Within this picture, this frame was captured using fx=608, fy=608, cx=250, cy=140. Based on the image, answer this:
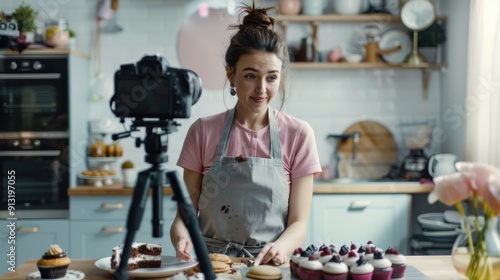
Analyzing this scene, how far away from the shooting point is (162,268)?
5.67ft

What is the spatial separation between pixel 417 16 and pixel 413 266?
281cm

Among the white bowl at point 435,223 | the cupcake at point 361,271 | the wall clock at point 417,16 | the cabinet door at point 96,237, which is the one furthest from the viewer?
the wall clock at point 417,16

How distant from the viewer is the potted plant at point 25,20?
4020mm

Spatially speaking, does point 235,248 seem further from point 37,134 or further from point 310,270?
point 37,134

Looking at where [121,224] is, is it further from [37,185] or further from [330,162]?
[330,162]

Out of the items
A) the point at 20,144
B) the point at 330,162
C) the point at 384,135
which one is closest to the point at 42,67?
the point at 20,144

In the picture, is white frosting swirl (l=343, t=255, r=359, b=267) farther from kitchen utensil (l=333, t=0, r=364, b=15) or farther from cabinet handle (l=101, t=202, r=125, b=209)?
kitchen utensil (l=333, t=0, r=364, b=15)

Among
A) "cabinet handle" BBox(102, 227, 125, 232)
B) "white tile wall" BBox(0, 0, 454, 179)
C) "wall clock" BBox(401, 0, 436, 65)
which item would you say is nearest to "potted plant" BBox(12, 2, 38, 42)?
"white tile wall" BBox(0, 0, 454, 179)

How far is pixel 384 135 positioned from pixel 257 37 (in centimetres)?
249

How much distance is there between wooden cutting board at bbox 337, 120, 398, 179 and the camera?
4.40 metres

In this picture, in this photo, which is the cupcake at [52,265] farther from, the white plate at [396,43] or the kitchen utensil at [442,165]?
the white plate at [396,43]

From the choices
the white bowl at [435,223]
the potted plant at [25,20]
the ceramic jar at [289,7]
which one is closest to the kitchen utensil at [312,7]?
the ceramic jar at [289,7]

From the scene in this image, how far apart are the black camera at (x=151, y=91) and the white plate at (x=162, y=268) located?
0.55 metres

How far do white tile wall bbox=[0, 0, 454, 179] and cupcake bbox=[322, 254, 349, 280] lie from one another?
2868mm
